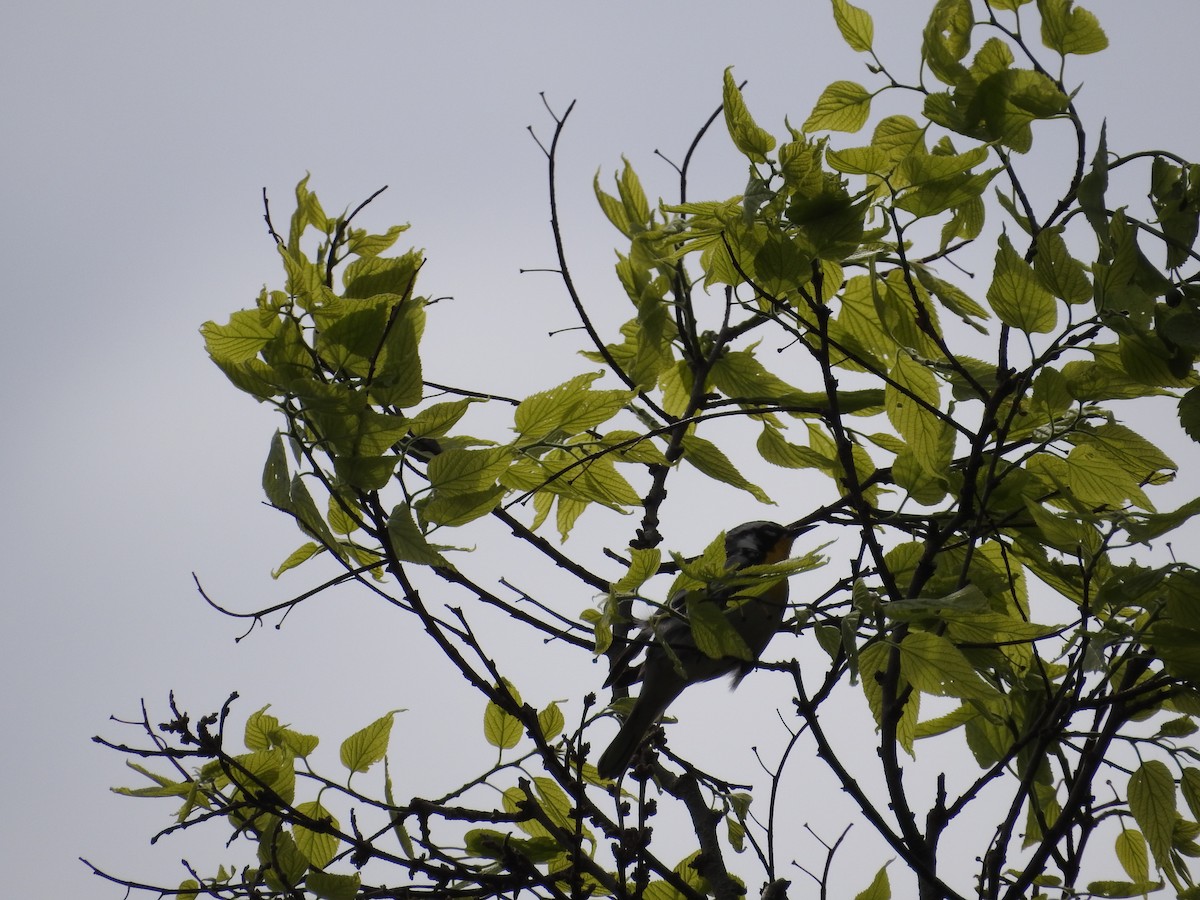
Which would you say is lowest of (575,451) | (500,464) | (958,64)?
(500,464)

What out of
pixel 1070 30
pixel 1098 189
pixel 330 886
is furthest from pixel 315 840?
pixel 1070 30

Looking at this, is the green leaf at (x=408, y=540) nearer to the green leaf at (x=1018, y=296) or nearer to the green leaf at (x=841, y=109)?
the green leaf at (x=1018, y=296)

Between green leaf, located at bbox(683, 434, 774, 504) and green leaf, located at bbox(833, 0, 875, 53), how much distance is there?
0.86m

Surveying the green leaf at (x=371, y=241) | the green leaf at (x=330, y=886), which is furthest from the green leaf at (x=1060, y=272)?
the green leaf at (x=330, y=886)

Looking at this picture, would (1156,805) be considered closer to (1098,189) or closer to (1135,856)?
(1135,856)

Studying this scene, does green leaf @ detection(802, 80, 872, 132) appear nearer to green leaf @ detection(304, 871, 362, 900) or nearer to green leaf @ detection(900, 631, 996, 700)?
green leaf @ detection(900, 631, 996, 700)

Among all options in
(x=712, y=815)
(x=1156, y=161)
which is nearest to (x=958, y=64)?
(x=1156, y=161)

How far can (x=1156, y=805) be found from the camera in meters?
2.07

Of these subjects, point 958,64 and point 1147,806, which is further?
point 1147,806

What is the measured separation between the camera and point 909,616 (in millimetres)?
1577

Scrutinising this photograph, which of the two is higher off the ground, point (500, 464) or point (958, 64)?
point (958, 64)

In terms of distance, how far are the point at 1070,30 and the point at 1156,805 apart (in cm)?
156

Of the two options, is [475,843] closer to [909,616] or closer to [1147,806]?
[909,616]

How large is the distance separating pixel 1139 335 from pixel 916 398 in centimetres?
42
